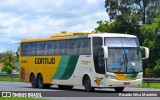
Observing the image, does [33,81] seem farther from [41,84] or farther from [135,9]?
[135,9]

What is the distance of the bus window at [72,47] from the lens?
30.3 m

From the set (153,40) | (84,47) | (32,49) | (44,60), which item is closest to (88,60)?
(84,47)

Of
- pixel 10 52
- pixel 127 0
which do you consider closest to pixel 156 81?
pixel 127 0

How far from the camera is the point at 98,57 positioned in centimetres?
2809

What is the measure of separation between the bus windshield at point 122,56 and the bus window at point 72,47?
2.95 metres

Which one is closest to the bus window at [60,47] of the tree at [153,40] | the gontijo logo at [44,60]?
the gontijo logo at [44,60]

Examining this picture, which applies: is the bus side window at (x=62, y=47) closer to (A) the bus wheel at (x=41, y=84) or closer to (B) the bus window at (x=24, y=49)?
(A) the bus wheel at (x=41, y=84)

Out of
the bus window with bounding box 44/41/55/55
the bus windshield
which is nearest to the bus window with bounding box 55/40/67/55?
the bus window with bounding box 44/41/55/55

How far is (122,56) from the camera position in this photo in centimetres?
2764

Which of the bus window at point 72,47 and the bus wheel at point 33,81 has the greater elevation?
the bus window at point 72,47

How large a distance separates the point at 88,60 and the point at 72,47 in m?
2.19

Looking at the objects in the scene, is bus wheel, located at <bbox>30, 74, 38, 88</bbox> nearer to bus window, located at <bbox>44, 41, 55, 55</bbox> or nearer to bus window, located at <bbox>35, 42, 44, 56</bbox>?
bus window, located at <bbox>35, 42, 44, 56</bbox>

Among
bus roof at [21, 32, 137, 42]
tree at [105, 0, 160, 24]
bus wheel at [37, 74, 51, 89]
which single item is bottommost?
bus wheel at [37, 74, 51, 89]

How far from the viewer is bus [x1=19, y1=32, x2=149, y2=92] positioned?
27.5 m
